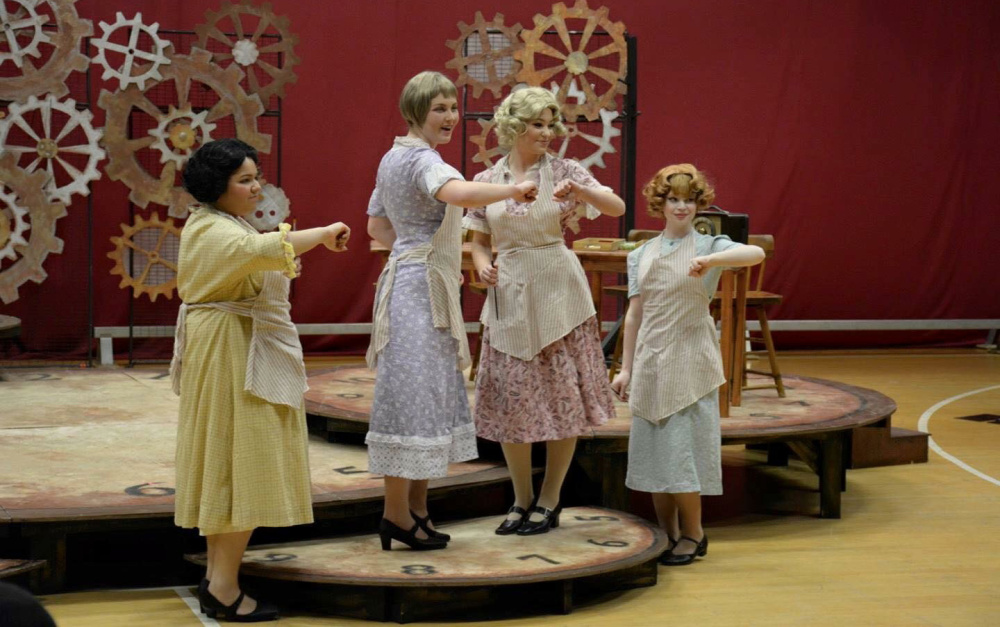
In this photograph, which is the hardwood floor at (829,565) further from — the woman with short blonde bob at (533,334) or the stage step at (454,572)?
the woman with short blonde bob at (533,334)

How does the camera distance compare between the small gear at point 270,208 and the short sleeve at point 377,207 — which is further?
the small gear at point 270,208

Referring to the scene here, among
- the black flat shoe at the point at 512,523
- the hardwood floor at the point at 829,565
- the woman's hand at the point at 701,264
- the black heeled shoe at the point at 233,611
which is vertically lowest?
the hardwood floor at the point at 829,565

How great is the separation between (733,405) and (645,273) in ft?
5.32

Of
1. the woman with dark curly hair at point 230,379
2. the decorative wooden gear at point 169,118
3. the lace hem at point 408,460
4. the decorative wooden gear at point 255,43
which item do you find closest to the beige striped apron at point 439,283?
the lace hem at point 408,460

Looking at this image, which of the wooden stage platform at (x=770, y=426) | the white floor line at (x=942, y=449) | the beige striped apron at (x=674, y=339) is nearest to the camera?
the beige striped apron at (x=674, y=339)

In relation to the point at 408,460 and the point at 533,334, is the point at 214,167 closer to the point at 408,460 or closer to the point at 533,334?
the point at 408,460

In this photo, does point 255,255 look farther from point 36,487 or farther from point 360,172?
point 360,172

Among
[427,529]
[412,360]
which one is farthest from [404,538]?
[412,360]

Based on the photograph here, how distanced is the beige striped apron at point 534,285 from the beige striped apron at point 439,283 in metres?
0.32

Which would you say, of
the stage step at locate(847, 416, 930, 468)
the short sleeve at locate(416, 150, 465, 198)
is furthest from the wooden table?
the short sleeve at locate(416, 150, 465, 198)

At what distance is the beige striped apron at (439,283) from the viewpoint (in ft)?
12.6

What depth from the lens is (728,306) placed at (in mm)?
5379

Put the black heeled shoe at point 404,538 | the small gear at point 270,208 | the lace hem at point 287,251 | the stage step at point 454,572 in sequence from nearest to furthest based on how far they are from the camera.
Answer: the lace hem at point 287,251
the stage step at point 454,572
the black heeled shoe at point 404,538
the small gear at point 270,208

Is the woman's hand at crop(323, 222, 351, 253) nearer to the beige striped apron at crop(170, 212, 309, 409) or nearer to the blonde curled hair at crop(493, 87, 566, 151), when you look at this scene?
the beige striped apron at crop(170, 212, 309, 409)
